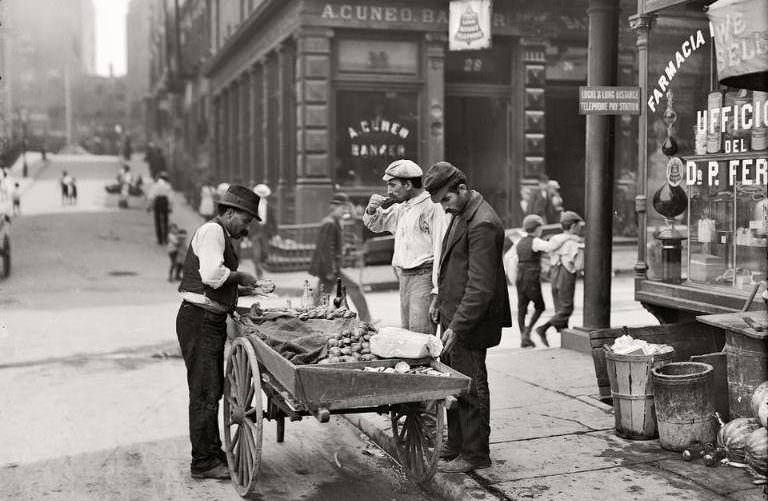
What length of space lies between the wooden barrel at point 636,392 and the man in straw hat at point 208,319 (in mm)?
2820

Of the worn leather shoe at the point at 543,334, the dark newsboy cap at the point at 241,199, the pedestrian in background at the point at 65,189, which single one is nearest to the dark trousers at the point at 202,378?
the dark newsboy cap at the point at 241,199

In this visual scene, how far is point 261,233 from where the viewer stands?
62.3ft

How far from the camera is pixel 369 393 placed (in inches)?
215

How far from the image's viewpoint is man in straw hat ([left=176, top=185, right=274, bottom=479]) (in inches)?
254

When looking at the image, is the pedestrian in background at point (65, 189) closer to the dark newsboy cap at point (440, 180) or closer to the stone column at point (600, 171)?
the stone column at point (600, 171)

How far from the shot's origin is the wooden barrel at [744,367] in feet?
20.7

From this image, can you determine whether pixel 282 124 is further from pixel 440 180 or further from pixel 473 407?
pixel 473 407

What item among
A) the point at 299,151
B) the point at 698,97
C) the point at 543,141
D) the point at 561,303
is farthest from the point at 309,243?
the point at 698,97

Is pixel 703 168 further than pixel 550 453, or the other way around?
pixel 703 168

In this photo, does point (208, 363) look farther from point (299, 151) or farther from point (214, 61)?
point (214, 61)

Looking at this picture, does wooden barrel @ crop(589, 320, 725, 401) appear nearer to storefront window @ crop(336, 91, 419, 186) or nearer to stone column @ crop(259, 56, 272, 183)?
storefront window @ crop(336, 91, 419, 186)

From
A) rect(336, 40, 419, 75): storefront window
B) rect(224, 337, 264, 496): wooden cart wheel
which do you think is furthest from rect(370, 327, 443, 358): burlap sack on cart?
rect(336, 40, 419, 75): storefront window

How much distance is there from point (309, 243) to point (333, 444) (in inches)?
543

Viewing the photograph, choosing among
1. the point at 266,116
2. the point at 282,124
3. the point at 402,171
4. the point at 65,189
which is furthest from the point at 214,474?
the point at 65,189
